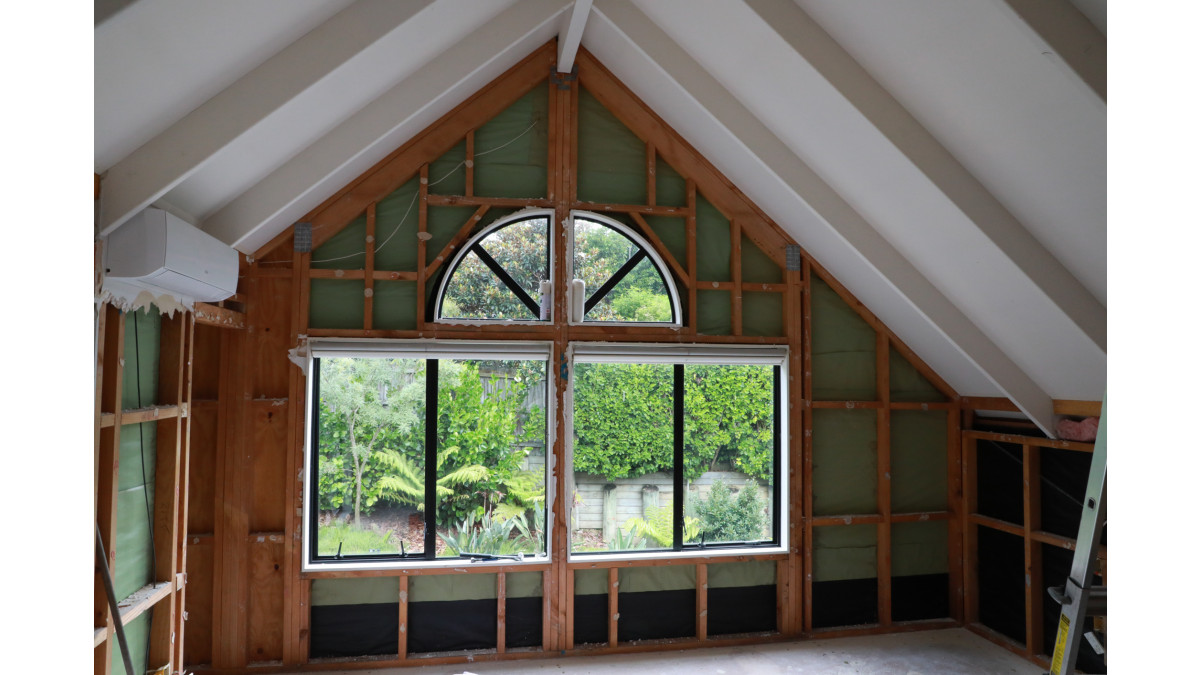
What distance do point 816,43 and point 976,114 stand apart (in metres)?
0.81

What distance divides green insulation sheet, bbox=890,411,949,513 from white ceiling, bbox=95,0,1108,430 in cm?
50

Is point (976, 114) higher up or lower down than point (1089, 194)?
higher up

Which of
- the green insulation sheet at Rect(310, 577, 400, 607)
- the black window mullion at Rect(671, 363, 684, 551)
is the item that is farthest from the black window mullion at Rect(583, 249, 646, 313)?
the green insulation sheet at Rect(310, 577, 400, 607)

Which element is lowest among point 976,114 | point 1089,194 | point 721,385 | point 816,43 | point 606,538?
point 606,538

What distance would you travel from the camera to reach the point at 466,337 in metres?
4.76

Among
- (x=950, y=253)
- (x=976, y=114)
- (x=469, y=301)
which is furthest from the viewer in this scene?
(x=469, y=301)

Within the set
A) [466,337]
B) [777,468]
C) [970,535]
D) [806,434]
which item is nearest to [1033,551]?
[970,535]

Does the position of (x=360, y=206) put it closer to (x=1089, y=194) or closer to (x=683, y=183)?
(x=683, y=183)

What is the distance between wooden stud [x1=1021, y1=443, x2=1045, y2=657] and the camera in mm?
4652

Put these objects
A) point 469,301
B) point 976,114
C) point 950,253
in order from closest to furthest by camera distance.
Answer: point 976,114
point 950,253
point 469,301

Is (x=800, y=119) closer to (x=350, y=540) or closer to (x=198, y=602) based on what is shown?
(x=350, y=540)

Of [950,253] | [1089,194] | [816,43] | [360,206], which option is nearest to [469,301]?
[360,206]

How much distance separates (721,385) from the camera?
16.9ft

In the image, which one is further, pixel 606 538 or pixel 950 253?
pixel 606 538
